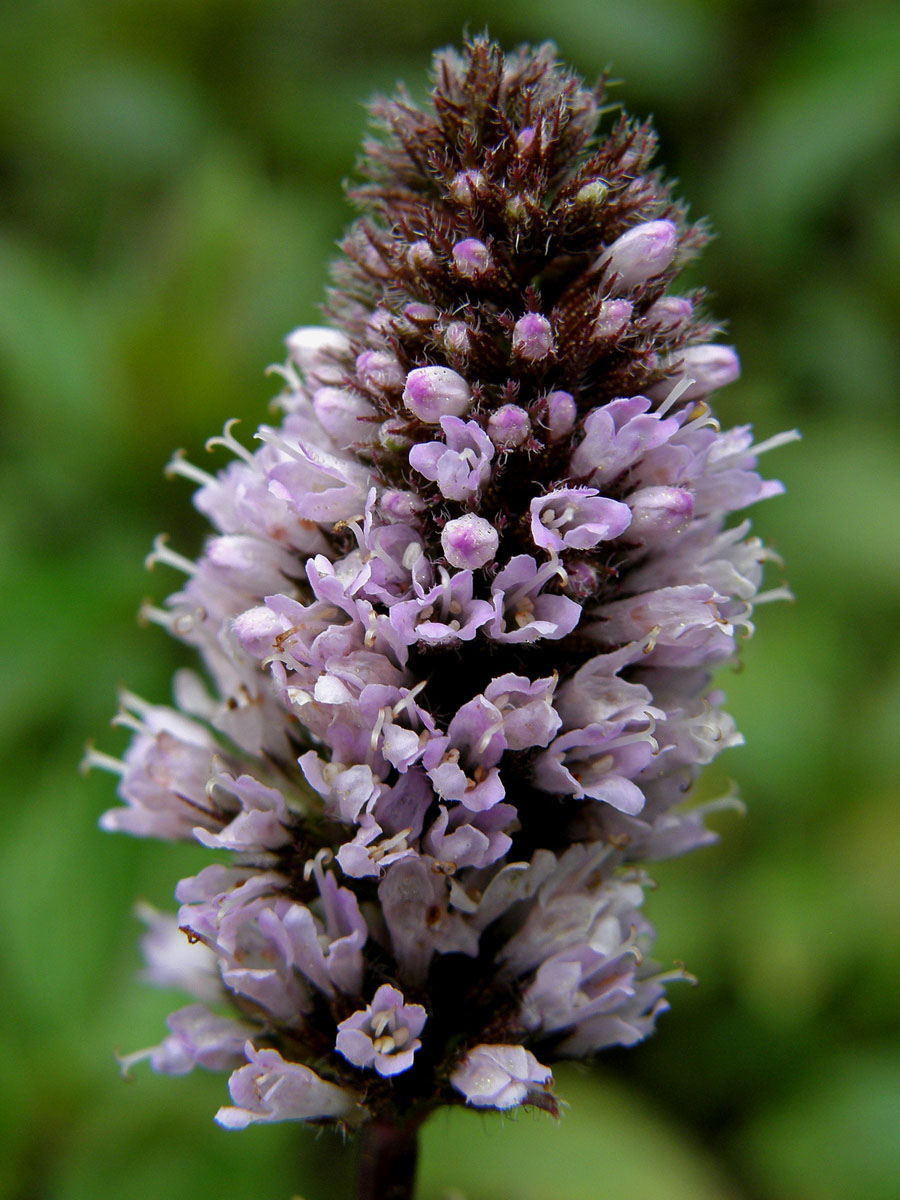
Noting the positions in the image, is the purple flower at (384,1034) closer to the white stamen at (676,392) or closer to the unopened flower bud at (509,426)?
the unopened flower bud at (509,426)

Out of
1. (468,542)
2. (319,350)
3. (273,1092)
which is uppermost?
(319,350)

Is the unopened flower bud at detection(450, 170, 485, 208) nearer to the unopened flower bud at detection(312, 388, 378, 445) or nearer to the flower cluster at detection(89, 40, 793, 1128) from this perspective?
the flower cluster at detection(89, 40, 793, 1128)

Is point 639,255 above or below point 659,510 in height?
above

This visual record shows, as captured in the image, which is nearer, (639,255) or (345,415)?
(639,255)

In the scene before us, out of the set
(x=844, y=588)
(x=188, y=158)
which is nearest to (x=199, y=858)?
(x=844, y=588)

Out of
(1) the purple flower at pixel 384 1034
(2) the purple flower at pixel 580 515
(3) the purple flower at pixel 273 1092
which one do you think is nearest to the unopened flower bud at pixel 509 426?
(2) the purple flower at pixel 580 515

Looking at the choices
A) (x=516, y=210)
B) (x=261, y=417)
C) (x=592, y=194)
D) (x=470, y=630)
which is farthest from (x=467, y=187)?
(x=261, y=417)

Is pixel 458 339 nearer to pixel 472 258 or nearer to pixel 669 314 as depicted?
pixel 472 258
